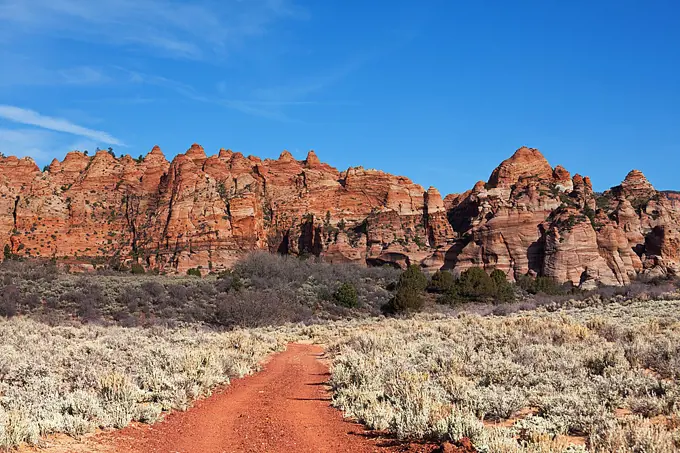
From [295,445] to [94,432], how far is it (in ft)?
9.36

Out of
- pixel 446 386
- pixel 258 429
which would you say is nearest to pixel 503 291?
pixel 446 386

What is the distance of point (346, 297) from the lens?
Answer: 4403 centimetres

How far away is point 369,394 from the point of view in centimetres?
992

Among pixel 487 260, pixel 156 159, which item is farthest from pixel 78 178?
pixel 487 260

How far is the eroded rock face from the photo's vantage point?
2783 inches

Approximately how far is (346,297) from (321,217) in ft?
161

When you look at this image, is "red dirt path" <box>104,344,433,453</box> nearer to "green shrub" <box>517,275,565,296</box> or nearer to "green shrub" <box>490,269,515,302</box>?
"green shrub" <box>490,269,515,302</box>

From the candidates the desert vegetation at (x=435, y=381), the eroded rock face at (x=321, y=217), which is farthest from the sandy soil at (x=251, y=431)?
the eroded rock face at (x=321, y=217)

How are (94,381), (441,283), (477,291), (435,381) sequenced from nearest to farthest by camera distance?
1. (94,381)
2. (435,381)
3. (477,291)
4. (441,283)

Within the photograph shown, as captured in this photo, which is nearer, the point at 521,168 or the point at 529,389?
the point at 529,389

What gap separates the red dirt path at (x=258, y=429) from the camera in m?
7.16

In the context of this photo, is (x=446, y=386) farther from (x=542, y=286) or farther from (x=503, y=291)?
(x=542, y=286)

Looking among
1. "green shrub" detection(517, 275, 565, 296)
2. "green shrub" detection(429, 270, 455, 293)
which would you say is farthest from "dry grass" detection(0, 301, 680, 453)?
"green shrub" detection(517, 275, 565, 296)

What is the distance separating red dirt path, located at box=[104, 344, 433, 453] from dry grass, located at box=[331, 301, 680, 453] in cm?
43
